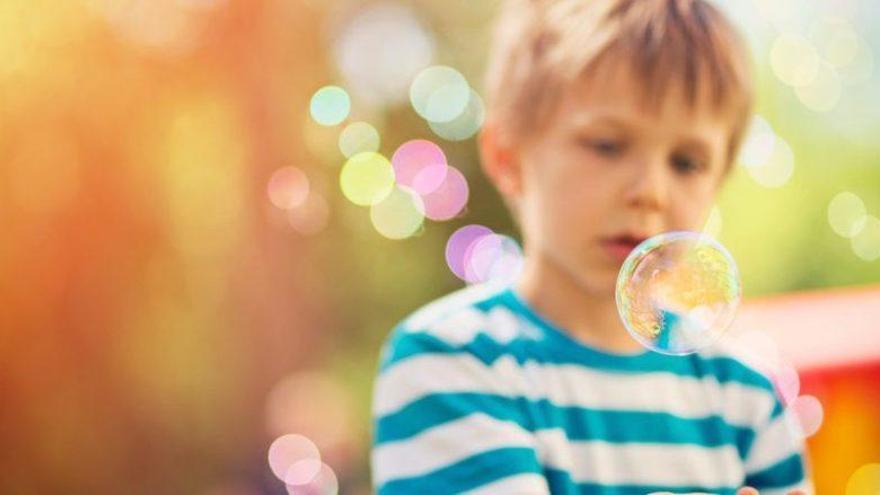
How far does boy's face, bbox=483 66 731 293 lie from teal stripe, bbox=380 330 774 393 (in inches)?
2.5

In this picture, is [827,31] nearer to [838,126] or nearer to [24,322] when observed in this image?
[838,126]

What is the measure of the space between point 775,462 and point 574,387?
0.61 ft

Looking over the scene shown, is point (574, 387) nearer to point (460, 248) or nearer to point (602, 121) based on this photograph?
point (602, 121)

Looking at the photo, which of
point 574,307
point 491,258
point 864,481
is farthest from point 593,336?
point 491,258

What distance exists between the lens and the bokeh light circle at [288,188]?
2.01 meters

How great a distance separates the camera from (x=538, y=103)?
109 centimetres

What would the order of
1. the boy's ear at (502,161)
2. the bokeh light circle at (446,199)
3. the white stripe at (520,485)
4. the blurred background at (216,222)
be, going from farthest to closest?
the bokeh light circle at (446,199)
the blurred background at (216,222)
the boy's ear at (502,161)
the white stripe at (520,485)

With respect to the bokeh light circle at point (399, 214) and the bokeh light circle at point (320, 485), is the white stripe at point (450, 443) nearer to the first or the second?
the bokeh light circle at point (320, 485)

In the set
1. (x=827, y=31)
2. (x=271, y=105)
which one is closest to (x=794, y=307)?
(x=271, y=105)

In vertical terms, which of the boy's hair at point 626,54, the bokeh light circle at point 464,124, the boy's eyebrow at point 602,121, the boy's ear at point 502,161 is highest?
the bokeh light circle at point 464,124

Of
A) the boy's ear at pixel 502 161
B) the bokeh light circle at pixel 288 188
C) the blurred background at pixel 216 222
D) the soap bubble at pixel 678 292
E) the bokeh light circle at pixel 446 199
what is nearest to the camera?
the soap bubble at pixel 678 292

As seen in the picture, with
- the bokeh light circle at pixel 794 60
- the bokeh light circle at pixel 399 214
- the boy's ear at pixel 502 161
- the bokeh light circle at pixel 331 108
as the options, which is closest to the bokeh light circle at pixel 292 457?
the bokeh light circle at pixel 399 214

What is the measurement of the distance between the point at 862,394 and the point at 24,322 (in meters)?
1.16

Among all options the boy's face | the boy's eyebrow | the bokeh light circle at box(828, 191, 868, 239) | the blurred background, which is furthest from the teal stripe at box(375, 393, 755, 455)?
the bokeh light circle at box(828, 191, 868, 239)
